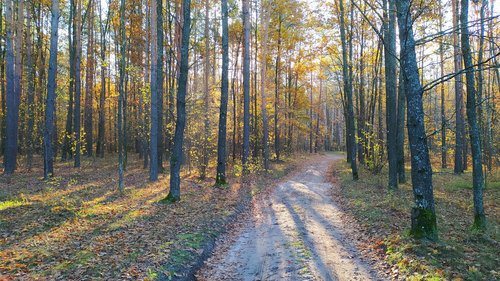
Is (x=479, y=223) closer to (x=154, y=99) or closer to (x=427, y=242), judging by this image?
(x=427, y=242)

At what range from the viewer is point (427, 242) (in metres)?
6.37

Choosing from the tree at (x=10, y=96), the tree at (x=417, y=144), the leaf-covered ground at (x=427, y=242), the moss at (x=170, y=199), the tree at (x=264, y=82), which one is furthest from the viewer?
the tree at (x=264, y=82)

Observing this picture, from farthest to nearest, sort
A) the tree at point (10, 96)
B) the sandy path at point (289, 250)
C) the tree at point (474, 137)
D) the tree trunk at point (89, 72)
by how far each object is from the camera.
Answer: the tree trunk at point (89, 72) → the tree at point (10, 96) → the tree at point (474, 137) → the sandy path at point (289, 250)

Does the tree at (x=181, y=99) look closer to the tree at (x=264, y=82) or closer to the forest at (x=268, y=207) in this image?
the forest at (x=268, y=207)

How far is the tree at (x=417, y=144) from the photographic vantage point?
6.50 meters

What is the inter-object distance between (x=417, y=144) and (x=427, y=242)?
1929mm

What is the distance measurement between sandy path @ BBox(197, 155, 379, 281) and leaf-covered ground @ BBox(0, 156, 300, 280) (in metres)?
0.59

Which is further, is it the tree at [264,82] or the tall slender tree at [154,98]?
the tree at [264,82]

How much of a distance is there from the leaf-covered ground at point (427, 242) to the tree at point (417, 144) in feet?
1.06

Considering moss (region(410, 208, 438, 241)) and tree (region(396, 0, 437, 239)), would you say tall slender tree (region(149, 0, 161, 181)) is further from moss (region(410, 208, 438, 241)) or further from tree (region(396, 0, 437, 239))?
moss (region(410, 208, 438, 241))

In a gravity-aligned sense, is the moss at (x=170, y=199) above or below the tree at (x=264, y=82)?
below

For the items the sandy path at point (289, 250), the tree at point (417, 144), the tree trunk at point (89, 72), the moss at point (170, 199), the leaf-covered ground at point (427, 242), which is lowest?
the sandy path at point (289, 250)

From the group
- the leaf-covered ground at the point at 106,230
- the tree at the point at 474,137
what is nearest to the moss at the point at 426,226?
the tree at the point at 474,137

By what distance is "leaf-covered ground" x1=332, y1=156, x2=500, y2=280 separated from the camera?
5.39 m
